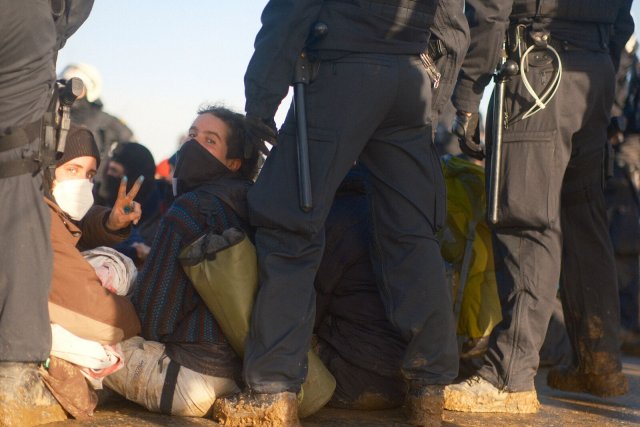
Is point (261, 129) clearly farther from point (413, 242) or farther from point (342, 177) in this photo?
point (413, 242)

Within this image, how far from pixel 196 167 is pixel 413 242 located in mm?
942

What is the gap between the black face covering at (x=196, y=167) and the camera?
14.4 ft

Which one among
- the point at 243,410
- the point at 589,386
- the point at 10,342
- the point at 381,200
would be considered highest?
the point at 381,200

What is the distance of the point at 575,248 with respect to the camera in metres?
5.14

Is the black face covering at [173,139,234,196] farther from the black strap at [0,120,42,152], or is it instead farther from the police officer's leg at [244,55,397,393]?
the black strap at [0,120,42,152]

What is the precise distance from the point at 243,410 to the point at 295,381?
219 millimetres

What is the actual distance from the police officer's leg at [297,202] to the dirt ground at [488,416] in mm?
375

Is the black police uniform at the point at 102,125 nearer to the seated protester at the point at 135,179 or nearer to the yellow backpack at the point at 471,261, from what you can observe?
the seated protester at the point at 135,179

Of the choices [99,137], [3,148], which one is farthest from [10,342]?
[99,137]

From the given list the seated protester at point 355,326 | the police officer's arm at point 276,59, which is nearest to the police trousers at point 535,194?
the seated protester at point 355,326

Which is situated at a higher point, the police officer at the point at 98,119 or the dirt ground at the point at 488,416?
the police officer at the point at 98,119

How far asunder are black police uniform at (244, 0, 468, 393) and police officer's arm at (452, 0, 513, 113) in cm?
39

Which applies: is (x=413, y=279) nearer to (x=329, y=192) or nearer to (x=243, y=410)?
(x=329, y=192)

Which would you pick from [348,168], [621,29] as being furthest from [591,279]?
[348,168]
